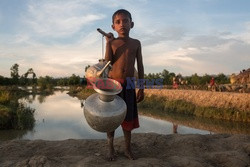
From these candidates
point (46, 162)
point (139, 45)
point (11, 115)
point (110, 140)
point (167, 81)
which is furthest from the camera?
point (167, 81)

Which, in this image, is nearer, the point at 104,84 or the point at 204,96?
the point at 104,84

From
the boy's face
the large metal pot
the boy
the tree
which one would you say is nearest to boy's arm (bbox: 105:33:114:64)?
the boy

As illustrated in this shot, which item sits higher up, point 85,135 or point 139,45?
point 139,45

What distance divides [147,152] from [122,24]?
1.88 metres

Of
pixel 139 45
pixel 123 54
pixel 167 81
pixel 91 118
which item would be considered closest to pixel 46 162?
pixel 91 118

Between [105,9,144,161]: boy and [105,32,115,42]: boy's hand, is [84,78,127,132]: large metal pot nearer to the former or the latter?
[105,9,144,161]: boy

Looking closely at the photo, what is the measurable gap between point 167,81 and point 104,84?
33461mm

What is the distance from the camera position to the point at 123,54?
3479 mm

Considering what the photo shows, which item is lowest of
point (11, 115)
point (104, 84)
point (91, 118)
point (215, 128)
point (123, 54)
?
point (215, 128)

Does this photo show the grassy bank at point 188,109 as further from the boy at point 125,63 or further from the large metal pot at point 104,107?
the large metal pot at point 104,107

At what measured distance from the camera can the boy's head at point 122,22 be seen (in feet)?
10.9

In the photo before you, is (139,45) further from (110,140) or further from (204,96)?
(204,96)

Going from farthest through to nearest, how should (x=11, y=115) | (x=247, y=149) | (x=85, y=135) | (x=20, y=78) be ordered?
(x=20, y=78), (x=11, y=115), (x=85, y=135), (x=247, y=149)

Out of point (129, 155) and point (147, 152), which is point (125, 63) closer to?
point (129, 155)
